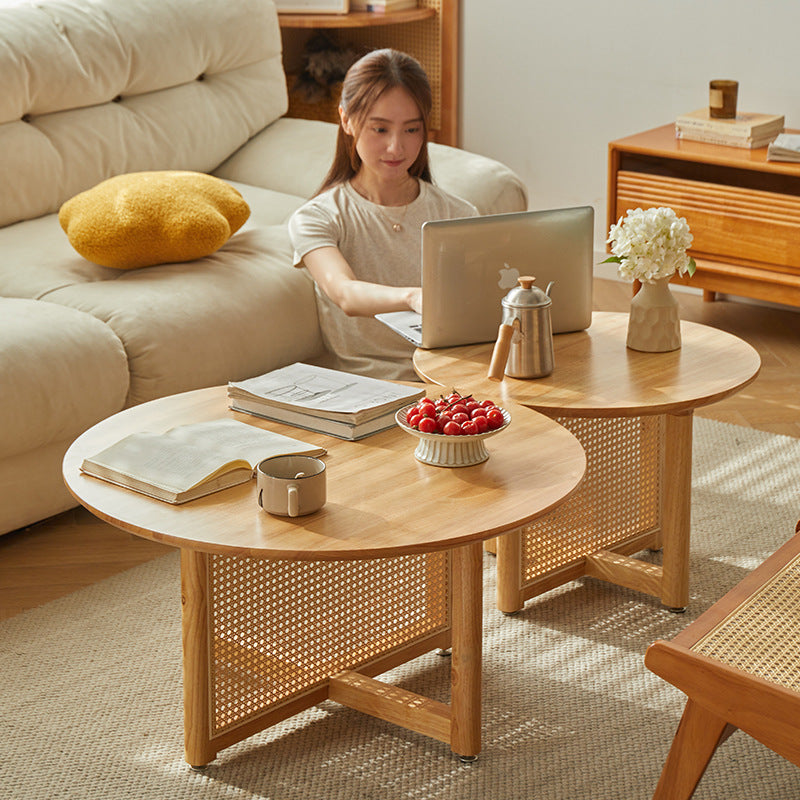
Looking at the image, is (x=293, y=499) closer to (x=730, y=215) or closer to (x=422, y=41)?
(x=730, y=215)

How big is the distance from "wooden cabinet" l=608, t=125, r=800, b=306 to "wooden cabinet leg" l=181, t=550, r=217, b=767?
2.16 metres

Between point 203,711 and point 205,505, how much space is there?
333 mm

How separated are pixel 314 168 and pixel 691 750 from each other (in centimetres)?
216

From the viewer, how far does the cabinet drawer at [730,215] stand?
3.28m

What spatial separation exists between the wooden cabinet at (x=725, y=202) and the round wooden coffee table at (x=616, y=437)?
3.97ft

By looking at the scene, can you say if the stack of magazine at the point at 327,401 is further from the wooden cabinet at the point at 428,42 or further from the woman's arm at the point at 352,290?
the wooden cabinet at the point at 428,42

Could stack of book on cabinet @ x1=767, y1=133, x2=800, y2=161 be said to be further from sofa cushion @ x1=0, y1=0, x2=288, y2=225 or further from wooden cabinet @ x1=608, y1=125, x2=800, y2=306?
sofa cushion @ x1=0, y1=0, x2=288, y2=225

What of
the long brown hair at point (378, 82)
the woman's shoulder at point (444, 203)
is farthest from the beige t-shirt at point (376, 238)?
the long brown hair at point (378, 82)

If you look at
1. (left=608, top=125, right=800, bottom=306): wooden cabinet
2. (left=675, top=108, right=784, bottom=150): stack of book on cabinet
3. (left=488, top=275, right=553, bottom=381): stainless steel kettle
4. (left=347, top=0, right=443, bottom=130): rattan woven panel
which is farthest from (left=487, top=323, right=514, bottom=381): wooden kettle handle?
(left=347, top=0, right=443, bottom=130): rattan woven panel

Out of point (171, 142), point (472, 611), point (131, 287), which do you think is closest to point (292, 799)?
point (472, 611)

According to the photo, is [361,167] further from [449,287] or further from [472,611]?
[472,611]

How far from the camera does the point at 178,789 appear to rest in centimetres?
168

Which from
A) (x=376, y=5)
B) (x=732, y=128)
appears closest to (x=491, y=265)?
(x=732, y=128)

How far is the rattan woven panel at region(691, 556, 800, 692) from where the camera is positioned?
4.73ft
